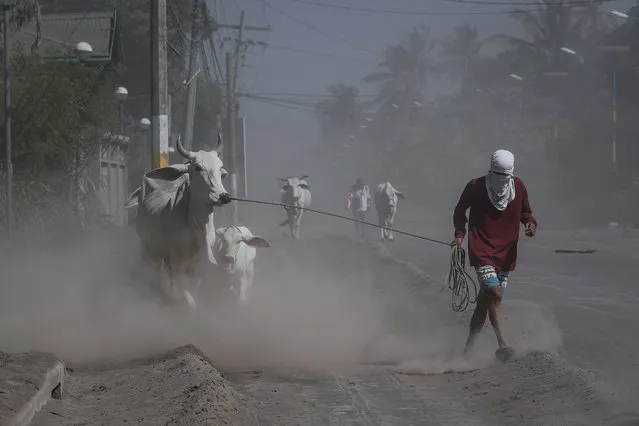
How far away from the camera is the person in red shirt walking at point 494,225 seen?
10898 millimetres

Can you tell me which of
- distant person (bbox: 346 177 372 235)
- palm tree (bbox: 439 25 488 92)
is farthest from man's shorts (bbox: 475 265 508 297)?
palm tree (bbox: 439 25 488 92)

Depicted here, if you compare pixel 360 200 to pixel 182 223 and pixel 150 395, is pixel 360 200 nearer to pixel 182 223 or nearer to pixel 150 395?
pixel 182 223

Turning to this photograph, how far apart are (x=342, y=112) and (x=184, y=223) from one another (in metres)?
156

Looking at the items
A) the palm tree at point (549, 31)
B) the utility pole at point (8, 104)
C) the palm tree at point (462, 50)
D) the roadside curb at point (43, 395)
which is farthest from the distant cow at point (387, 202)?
the palm tree at point (462, 50)

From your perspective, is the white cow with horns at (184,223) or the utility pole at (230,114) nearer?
the white cow with horns at (184,223)

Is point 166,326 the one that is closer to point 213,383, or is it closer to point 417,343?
point 417,343

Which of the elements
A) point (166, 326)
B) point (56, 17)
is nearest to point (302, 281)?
point (166, 326)

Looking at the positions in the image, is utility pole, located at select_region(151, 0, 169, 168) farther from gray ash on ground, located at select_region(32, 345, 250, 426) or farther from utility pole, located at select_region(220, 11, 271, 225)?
utility pole, located at select_region(220, 11, 271, 225)

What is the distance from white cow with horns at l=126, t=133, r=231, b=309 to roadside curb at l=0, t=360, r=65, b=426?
3.91m

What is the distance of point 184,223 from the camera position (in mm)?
13828

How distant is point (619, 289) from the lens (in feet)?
63.1

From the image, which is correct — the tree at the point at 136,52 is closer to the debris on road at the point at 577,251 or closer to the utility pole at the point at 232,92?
the utility pole at the point at 232,92

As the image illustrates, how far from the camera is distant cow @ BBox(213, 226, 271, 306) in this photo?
15.2 meters

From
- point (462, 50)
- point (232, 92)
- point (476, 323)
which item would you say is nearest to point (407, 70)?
point (462, 50)
